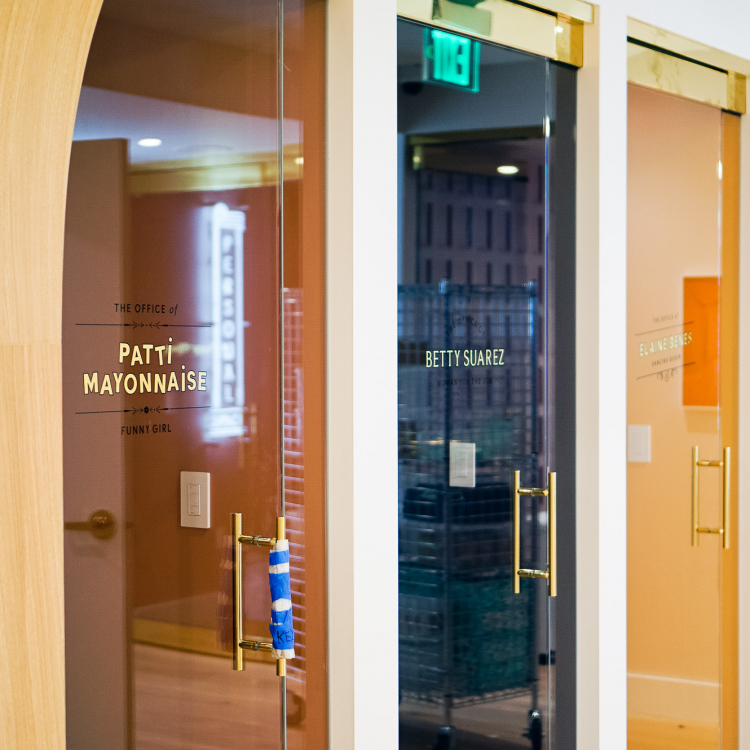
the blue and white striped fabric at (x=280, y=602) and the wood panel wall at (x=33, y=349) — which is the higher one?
the wood panel wall at (x=33, y=349)

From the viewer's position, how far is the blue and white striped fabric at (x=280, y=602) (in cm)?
172

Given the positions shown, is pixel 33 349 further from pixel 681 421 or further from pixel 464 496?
pixel 681 421

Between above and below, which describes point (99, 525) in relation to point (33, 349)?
below

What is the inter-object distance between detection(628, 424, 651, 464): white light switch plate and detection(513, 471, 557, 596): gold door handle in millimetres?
438

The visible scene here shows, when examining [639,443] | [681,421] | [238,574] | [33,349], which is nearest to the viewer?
[33,349]

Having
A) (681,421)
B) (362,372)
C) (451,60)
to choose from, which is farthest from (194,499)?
(681,421)

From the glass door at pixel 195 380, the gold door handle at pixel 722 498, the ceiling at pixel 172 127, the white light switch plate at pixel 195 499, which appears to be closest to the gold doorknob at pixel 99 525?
the glass door at pixel 195 380

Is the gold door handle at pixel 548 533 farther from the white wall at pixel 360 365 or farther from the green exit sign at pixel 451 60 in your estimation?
the green exit sign at pixel 451 60

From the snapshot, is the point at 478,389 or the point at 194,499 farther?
the point at 478,389

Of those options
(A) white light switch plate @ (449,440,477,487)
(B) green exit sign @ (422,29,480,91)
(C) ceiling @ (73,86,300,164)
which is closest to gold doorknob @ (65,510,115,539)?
(C) ceiling @ (73,86,300,164)

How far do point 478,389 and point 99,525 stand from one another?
3.43 feet

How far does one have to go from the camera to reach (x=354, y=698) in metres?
1.79

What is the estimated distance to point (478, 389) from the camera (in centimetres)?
218

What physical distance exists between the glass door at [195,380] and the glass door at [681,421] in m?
1.21
